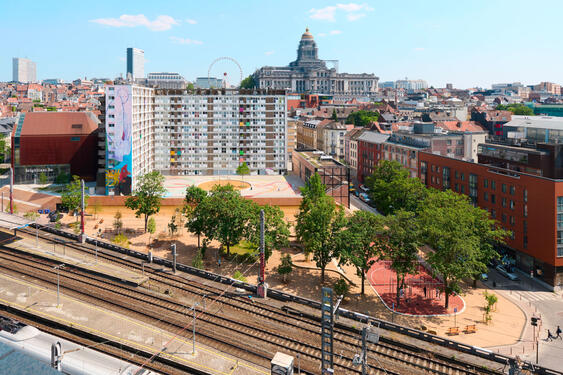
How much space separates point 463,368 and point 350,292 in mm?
21721

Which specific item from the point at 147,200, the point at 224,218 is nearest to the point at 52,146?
the point at 147,200

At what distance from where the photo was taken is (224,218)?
2411 inches

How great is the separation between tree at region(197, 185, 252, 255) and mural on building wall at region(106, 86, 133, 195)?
3804 centimetres

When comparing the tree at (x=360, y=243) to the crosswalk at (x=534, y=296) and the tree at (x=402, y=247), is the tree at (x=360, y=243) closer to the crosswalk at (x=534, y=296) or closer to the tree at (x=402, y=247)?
the tree at (x=402, y=247)

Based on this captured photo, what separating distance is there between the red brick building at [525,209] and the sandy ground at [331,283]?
29.0 feet

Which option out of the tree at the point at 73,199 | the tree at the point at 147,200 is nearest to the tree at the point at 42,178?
the tree at the point at 73,199

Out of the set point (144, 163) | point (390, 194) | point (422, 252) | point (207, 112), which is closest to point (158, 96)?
point (207, 112)

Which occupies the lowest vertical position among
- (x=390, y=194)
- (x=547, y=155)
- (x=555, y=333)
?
(x=555, y=333)

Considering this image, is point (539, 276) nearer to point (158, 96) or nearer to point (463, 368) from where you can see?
point (463, 368)

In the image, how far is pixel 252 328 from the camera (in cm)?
4141

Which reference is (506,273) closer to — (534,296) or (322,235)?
(534,296)

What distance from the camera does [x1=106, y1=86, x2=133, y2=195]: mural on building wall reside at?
309ft

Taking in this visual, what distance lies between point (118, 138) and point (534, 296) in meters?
79.3

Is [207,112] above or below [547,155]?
above
